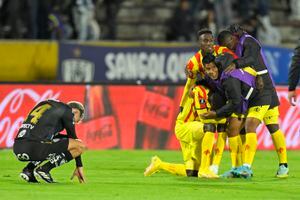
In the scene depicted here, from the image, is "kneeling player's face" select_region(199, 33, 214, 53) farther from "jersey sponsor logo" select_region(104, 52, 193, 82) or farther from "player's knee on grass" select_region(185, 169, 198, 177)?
"jersey sponsor logo" select_region(104, 52, 193, 82)

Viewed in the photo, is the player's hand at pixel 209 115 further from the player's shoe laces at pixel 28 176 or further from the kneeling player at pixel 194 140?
the player's shoe laces at pixel 28 176

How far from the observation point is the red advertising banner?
19.4 meters

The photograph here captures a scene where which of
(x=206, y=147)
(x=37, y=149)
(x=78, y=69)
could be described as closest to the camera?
(x=37, y=149)

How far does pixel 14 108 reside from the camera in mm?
Result: 19359

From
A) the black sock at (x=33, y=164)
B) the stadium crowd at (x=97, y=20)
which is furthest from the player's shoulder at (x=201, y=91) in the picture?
the stadium crowd at (x=97, y=20)

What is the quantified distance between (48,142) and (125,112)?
22.1ft

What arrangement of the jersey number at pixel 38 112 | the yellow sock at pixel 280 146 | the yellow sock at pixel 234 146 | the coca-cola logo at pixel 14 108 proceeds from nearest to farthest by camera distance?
the jersey number at pixel 38 112
the yellow sock at pixel 234 146
the yellow sock at pixel 280 146
the coca-cola logo at pixel 14 108

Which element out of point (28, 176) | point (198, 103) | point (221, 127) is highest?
point (198, 103)

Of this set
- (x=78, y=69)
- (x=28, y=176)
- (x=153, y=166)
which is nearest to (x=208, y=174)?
(x=153, y=166)

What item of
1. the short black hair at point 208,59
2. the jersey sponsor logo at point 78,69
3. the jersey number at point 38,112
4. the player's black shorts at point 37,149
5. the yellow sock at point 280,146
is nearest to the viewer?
the player's black shorts at point 37,149

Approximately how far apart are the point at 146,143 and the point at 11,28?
6030mm

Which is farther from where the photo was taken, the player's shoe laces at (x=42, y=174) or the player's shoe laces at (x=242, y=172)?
the player's shoe laces at (x=242, y=172)

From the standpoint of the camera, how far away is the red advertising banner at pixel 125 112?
19438mm

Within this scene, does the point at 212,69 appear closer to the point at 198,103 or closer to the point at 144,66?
the point at 198,103
